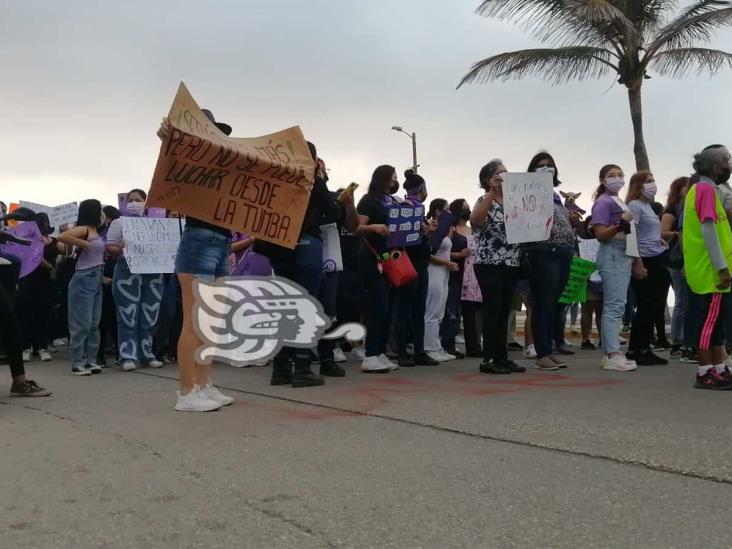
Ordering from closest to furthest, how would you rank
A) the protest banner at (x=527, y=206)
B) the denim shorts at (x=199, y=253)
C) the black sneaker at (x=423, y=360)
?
the denim shorts at (x=199, y=253) → the protest banner at (x=527, y=206) → the black sneaker at (x=423, y=360)

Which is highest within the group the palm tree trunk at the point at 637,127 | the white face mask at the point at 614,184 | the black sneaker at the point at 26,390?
the palm tree trunk at the point at 637,127

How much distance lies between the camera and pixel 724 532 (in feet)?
7.30

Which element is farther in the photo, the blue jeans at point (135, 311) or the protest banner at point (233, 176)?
the blue jeans at point (135, 311)

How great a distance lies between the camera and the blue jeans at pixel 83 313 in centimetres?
708

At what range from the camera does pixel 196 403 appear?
4.41m

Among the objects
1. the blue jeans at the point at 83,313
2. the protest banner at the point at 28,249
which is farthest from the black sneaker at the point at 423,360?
the protest banner at the point at 28,249

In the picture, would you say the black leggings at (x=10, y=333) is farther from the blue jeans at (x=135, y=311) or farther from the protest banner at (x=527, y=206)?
the protest banner at (x=527, y=206)

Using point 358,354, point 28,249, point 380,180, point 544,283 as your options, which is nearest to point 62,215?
point 28,249

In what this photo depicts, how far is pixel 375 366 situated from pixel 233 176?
7.86 ft

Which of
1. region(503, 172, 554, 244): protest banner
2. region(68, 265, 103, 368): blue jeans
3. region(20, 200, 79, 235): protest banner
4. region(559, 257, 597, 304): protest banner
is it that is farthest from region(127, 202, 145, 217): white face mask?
region(559, 257, 597, 304): protest banner

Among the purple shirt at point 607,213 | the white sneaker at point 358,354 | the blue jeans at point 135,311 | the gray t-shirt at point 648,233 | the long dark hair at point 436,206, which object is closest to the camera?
the purple shirt at point 607,213

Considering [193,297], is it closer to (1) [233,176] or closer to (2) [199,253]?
(2) [199,253]

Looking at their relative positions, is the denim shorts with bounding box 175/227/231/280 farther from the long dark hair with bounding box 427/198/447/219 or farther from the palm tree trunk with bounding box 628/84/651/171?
the palm tree trunk with bounding box 628/84/651/171

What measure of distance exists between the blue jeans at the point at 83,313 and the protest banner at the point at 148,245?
1.15 ft
